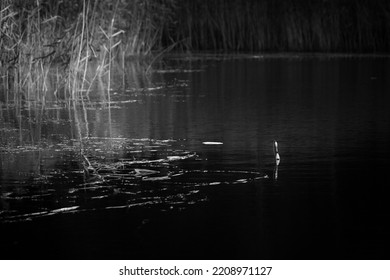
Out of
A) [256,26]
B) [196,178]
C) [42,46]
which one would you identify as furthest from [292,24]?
[196,178]

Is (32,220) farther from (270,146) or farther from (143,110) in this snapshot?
(143,110)

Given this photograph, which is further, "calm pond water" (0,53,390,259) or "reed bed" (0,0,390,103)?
"reed bed" (0,0,390,103)

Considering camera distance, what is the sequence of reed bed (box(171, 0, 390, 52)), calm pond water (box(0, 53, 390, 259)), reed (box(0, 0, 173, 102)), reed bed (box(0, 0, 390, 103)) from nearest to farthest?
1. calm pond water (box(0, 53, 390, 259))
2. reed (box(0, 0, 173, 102))
3. reed bed (box(0, 0, 390, 103))
4. reed bed (box(171, 0, 390, 52))

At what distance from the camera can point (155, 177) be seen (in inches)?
196

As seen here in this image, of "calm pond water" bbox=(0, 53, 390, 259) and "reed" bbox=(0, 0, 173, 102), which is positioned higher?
"reed" bbox=(0, 0, 173, 102)

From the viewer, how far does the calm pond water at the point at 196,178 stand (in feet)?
12.1

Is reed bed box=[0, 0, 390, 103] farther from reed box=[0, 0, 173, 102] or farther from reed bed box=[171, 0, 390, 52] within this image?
reed box=[0, 0, 173, 102]

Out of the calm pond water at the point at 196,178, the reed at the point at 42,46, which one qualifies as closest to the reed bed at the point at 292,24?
the reed at the point at 42,46

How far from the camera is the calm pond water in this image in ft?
12.1

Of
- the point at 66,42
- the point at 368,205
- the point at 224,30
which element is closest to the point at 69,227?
the point at 368,205

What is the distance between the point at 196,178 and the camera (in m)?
4.93

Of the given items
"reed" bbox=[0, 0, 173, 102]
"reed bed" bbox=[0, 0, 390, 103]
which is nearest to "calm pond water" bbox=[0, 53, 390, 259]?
"reed" bbox=[0, 0, 173, 102]

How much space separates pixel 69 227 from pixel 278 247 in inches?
31.8
